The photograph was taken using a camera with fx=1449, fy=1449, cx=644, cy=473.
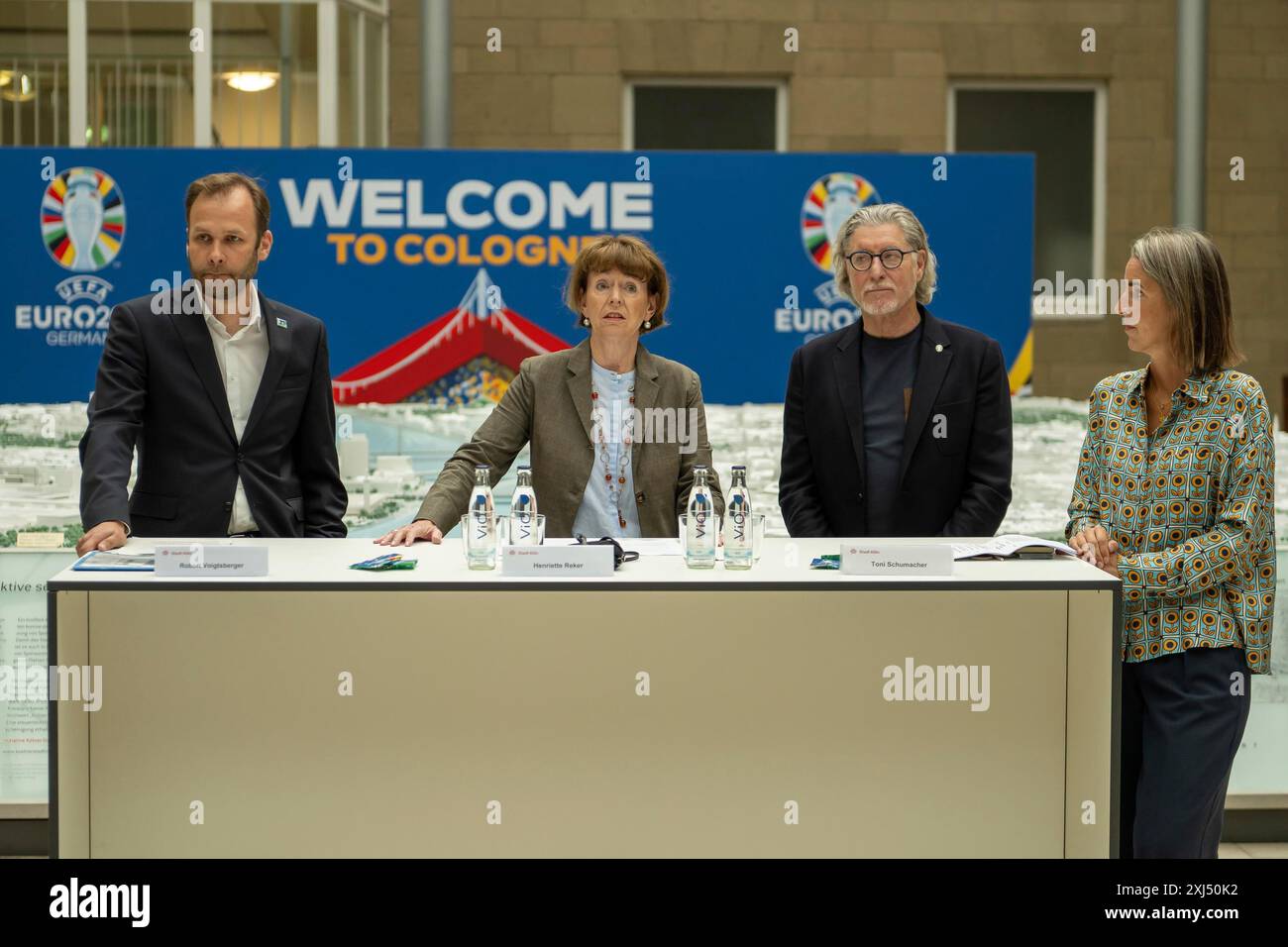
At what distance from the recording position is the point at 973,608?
2432mm

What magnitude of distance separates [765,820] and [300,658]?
2.69 ft

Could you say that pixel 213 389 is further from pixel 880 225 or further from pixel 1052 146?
pixel 1052 146

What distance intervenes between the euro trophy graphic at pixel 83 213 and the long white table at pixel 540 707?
6.58ft

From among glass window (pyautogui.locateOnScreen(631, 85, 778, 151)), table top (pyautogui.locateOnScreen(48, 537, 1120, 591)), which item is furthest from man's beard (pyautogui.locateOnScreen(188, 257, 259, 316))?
glass window (pyautogui.locateOnScreen(631, 85, 778, 151))

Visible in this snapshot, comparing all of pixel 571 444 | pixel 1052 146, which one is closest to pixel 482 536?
pixel 571 444

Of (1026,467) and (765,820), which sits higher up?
(1026,467)

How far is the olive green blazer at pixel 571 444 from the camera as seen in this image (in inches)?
119

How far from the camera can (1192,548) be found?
94.1 inches

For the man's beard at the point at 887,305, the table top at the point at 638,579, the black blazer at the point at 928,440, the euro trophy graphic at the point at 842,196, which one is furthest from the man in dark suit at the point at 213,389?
the euro trophy graphic at the point at 842,196

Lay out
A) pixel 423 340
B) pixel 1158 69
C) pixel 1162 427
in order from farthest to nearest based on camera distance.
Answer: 1. pixel 1158 69
2. pixel 423 340
3. pixel 1162 427
